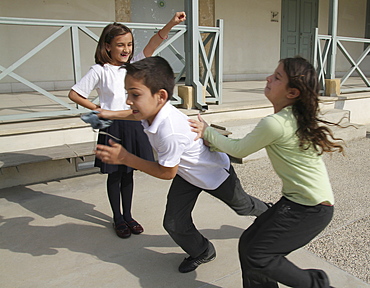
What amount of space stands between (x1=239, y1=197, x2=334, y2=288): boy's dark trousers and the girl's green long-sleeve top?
6cm

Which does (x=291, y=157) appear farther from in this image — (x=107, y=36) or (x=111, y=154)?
(x=107, y=36)

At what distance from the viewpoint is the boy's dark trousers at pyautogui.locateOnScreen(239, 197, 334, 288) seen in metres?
1.78

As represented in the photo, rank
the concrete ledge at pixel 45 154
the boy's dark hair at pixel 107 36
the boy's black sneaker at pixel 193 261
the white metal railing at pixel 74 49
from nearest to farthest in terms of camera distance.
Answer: the boy's black sneaker at pixel 193 261 → the boy's dark hair at pixel 107 36 → the concrete ledge at pixel 45 154 → the white metal railing at pixel 74 49

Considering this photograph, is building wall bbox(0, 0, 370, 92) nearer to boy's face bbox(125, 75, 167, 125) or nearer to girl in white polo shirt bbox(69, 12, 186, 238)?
girl in white polo shirt bbox(69, 12, 186, 238)

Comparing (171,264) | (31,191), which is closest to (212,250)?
(171,264)

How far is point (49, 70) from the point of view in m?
7.38

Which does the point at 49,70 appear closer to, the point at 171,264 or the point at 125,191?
the point at 125,191

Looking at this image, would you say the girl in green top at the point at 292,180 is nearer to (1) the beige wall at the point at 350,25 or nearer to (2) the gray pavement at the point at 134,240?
(2) the gray pavement at the point at 134,240

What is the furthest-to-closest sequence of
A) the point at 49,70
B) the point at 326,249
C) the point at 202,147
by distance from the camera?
the point at 49,70 → the point at 326,249 → the point at 202,147

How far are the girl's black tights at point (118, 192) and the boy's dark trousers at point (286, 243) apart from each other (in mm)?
1409

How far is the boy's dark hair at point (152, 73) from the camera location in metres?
1.88

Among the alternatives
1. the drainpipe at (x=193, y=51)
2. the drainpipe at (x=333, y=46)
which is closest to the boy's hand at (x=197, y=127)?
the drainpipe at (x=193, y=51)

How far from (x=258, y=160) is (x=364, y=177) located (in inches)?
52.2

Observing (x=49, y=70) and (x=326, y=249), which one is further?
(x=49, y=70)
